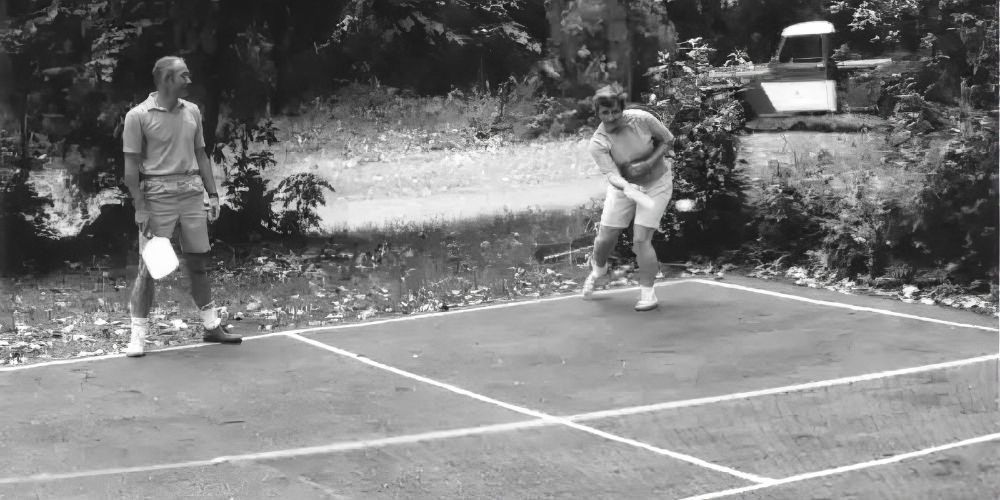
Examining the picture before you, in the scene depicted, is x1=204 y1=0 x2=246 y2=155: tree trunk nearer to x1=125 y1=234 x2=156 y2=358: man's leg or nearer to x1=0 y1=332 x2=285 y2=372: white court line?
x1=0 y1=332 x2=285 y2=372: white court line

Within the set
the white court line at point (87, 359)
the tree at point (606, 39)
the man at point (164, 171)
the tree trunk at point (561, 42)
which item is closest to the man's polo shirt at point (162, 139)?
the man at point (164, 171)

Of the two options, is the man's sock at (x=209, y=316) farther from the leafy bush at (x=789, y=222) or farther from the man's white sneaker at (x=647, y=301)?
the leafy bush at (x=789, y=222)

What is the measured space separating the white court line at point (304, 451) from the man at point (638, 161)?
3391 millimetres

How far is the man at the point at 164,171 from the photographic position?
10.2m

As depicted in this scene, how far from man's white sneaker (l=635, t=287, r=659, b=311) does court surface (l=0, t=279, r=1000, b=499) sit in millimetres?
215

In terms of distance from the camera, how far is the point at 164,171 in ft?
33.6

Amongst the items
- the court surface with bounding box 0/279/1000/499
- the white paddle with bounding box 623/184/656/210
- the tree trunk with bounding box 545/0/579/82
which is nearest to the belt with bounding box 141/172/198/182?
the court surface with bounding box 0/279/1000/499

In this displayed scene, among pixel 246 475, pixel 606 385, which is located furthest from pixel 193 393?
pixel 606 385

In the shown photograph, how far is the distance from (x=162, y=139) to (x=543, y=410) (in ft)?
11.2

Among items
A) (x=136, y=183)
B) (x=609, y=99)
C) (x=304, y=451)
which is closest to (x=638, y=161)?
(x=609, y=99)

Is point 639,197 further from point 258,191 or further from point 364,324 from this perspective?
point 258,191

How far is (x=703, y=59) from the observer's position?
13.9 m

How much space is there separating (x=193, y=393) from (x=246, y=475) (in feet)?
6.42

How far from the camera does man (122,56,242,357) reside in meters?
10.2
